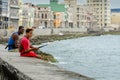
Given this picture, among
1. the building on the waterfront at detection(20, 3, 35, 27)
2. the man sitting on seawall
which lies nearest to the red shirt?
the man sitting on seawall

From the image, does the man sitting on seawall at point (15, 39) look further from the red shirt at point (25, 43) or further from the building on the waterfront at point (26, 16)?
the building on the waterfront at point (26, 16)

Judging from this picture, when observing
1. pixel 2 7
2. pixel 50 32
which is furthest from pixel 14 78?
pixel 50 32

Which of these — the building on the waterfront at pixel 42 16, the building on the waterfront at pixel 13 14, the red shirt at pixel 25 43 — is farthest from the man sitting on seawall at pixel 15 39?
the building on the waterfront at pixel 42 16

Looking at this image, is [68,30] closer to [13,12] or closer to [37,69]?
[13,12]

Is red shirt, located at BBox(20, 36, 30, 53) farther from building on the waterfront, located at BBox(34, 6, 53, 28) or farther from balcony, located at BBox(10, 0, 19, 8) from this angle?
building on the waterfront, located at BBox(34, 6, 53, 28)

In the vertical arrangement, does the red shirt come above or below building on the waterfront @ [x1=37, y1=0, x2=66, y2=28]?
above

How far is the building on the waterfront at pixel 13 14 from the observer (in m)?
122

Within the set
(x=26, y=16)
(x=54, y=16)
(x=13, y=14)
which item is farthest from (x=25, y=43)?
(x=54, y=16)

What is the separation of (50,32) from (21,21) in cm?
1291

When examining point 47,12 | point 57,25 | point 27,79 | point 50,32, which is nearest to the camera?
point 27,79

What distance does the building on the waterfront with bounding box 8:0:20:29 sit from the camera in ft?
400

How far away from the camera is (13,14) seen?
125125 millimetres

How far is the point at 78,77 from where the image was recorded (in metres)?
9.77

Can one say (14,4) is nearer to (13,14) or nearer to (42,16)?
(13,14)
